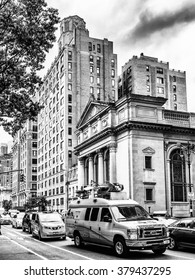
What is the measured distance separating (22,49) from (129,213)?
7848 millimetres

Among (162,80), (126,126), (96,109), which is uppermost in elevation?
(162,80)

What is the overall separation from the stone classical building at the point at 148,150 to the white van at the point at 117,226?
1175 inches

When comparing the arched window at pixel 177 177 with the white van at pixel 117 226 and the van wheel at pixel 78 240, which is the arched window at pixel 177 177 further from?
the van wheel at pixel 78 240

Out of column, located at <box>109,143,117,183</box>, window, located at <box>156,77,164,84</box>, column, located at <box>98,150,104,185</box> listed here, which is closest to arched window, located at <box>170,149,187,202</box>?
column, located at <box>109,143,117,183</box>

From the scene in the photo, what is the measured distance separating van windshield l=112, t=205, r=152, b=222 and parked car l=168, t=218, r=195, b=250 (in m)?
2.55

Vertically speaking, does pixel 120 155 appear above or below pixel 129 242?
above

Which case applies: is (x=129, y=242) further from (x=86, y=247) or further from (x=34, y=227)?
(x=34, y=227)

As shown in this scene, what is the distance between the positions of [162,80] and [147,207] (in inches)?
2569

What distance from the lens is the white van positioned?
13508 millimetres

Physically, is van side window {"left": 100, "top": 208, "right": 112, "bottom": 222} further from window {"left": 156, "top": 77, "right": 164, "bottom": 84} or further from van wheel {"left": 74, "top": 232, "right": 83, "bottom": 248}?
window {"left": 156, "top": 77, "right": 164, "bottom": 84}

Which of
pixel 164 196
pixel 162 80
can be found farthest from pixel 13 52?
pixel 162 80

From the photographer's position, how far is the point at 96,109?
5988cm

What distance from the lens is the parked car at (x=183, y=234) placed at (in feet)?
53.3

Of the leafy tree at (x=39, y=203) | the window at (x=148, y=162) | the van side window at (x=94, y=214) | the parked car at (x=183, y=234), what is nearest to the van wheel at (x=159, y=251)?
the parked car at (x=183, y=234)
